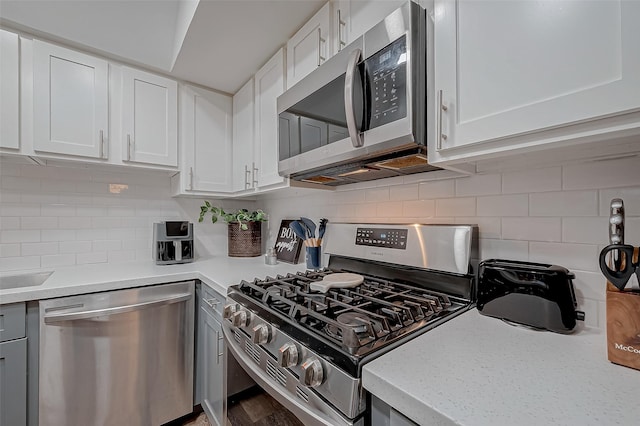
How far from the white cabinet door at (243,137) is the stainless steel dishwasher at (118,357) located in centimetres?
79

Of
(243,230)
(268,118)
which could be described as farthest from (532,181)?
(243,230)

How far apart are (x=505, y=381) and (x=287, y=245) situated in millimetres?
1525

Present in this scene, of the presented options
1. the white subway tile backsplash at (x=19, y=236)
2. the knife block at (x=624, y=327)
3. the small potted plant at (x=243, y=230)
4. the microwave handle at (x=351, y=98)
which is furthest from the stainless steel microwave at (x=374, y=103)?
the white subway tile backsplash at (x=19, y=236)

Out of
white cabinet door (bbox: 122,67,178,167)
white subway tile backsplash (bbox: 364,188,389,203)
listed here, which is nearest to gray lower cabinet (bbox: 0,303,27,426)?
white cabinet door (bbox: 122,67,178,167)

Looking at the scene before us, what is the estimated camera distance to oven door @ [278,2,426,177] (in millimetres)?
840

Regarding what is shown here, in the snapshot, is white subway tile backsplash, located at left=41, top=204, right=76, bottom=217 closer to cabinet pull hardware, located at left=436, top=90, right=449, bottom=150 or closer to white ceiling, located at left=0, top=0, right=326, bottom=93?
white ceiling, located at left=0, top=0, right=326, bottom=93

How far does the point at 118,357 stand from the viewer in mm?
1399

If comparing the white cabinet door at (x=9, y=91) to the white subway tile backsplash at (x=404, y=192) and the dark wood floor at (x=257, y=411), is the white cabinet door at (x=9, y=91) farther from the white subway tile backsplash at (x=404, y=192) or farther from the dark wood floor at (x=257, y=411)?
the white subway tile backsplash at (x=404, y=192)

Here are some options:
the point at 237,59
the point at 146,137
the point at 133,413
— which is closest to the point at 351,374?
the point at 133,413

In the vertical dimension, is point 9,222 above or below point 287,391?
above

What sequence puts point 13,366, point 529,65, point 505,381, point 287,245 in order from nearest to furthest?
point 505,381, point 529,65, point 13,366, point 287,245

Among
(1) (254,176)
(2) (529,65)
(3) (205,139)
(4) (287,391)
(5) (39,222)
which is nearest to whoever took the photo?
(2) (529,65)

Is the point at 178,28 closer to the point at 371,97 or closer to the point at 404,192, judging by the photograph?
the point at 371,97

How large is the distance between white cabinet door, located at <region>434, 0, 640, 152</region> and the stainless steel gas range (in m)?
0.43
